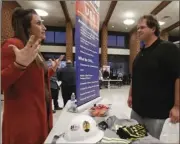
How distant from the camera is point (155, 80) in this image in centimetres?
190

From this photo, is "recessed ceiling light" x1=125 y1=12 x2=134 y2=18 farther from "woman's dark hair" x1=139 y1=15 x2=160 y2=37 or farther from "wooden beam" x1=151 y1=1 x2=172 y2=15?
"woman's dark hair" x1=139 y1=15 x2=160 y2=37

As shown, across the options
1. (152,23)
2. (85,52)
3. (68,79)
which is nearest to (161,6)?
(68,79)

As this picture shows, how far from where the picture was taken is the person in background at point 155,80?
71.4 inches

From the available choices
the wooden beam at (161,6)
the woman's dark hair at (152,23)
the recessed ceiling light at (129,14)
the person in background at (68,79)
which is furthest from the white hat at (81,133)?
the recessed ceiling light at (129,14)

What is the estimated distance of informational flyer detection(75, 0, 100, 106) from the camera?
6.45 ft

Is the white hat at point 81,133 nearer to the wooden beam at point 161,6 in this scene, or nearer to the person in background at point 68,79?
the person in background at point 68,79

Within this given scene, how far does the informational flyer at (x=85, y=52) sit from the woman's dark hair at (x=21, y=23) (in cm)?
53

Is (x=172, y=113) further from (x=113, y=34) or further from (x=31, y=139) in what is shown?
(x=113, y=34)

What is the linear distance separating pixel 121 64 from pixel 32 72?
16.5 metres

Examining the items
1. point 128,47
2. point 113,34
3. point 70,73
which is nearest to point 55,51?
point 113,34

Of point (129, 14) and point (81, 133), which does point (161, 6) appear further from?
point (81, 133)

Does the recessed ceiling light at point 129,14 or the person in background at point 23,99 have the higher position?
the recessed ceiling light at point 129,14

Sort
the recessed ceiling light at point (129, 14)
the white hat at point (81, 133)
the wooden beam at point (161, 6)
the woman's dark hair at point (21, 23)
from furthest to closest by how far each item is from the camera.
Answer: the recessed ceiling light at point (129, 14), the wooden beam at point (161, 6), the woman's dark hair at point (21, 23), the white hat at point (81, 133)

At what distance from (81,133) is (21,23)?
0.90m
